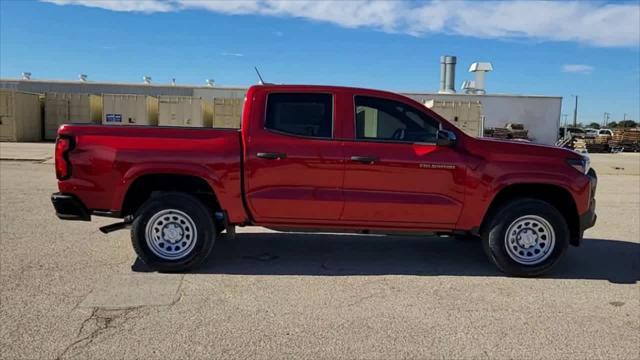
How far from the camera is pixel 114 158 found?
17.9 ft

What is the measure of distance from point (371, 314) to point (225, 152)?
2235 millimetres

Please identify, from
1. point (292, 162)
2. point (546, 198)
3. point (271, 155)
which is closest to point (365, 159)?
point (292, 162)

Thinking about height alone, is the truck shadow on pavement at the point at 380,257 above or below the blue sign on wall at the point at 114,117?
below

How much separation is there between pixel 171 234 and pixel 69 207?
111 cm

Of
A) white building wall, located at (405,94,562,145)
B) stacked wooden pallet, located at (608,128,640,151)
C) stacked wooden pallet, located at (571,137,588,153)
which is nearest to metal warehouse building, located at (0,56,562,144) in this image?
white building wall, located at (405,94,562,145)

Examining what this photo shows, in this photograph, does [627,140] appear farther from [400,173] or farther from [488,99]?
[400,173]

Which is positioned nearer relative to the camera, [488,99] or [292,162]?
[292,162]

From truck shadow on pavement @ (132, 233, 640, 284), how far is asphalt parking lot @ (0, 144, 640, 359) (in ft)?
0.08

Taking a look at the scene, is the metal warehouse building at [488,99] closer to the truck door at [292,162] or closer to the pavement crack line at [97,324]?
the truck door at [292,162]

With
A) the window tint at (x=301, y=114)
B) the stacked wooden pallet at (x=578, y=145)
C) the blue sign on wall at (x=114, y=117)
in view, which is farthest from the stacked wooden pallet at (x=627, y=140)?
the window tint at (x=301, y=114)

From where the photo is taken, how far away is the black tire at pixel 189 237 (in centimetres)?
552

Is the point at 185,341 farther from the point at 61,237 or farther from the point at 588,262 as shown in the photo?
the point at 588,262

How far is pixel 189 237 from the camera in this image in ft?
18.3

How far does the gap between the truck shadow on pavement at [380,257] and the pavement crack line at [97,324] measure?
1267 millimetres
